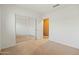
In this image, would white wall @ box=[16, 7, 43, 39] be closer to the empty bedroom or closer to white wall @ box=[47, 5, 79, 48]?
the empty bedroom

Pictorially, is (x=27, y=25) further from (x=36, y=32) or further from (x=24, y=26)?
(x=36, y=32)

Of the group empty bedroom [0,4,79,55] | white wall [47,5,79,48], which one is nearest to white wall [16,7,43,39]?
empty bedroom [0,4,79,55]

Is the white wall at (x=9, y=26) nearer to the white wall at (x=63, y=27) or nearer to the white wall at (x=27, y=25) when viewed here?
the white wall at (x=27, y=25)

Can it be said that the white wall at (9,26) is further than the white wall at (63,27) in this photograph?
No

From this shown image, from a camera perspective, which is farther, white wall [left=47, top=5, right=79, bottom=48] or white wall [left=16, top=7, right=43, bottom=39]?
white wall [left=47, top=5, right=79, bottom=48]

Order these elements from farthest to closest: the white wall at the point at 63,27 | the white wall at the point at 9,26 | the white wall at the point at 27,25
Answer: the white wall at the point at 63,27, the white wall at the point at 27,25, the white wall at the point at 9,26

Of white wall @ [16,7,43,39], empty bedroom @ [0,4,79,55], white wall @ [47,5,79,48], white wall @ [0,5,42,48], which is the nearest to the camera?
white wall @ [0,5,42,48]

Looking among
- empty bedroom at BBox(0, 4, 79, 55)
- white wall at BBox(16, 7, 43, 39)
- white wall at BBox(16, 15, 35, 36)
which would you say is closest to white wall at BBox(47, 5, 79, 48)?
empty bedroom at BBox(0, 4, 79, 55)

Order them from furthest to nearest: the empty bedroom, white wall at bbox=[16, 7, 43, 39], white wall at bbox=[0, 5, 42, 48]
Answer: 1. white wall at bbox=[16, 7, 43, 39]
2. the empty bedroom
3. white wall at bbox=[0, 5, 42, 48]

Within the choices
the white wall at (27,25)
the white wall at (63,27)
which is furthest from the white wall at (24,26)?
the white wall at (63,27)

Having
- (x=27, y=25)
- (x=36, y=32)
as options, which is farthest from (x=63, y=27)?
(x=27, y=25)

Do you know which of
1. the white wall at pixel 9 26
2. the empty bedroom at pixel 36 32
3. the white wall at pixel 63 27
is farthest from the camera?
the white wall at pixel 63 27

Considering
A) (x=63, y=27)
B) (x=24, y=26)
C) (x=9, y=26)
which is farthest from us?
(x=63, y=27)
